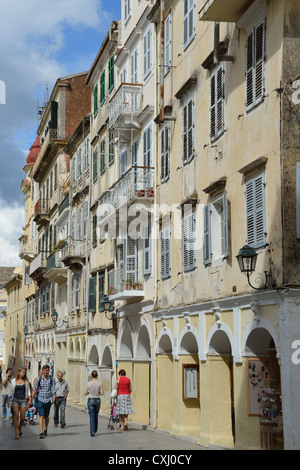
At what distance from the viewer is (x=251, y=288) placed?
14914 millimetres

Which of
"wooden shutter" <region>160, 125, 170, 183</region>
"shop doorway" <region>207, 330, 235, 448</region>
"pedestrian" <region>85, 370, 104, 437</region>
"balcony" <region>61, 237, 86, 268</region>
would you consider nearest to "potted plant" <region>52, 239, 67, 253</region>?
"balcony" <region>61, 237, 86, 268</region>

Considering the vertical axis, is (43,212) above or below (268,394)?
above

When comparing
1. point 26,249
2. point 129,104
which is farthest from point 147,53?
point 26,249

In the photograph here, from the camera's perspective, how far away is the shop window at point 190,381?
19375mm

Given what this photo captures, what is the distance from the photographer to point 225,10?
1545 centimetres

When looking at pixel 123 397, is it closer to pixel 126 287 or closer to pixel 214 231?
pixel 126 287

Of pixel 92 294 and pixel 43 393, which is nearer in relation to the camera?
pixel 43 393

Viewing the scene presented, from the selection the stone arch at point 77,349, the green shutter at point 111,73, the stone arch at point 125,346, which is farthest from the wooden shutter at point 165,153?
the stone arch at point 77,349

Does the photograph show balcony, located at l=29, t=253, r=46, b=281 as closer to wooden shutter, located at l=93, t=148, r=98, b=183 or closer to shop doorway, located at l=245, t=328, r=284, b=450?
wooden shutter, located at l=93, t=148, r=98, b=183

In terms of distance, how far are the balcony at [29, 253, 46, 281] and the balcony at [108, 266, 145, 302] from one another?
2119 centimetres

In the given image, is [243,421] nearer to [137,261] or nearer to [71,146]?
[137,261]

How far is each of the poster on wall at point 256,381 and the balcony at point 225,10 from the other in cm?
707

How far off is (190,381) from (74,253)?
1744cm

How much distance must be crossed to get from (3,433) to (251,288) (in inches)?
370
